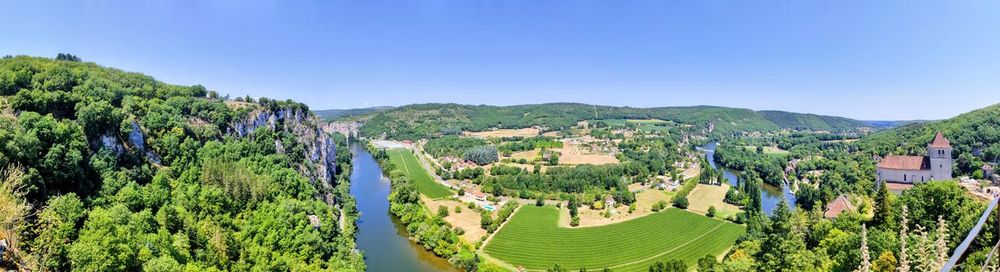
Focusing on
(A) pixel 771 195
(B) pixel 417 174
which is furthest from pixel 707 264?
(B) pixel 417 174

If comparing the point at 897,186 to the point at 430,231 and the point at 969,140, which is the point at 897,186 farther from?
the point at 430,231

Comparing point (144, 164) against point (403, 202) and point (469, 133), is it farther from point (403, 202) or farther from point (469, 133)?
point (469, 133)

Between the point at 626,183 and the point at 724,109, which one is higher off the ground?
the point at 724,109

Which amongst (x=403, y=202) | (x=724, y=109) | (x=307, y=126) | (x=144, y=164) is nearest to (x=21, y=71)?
(x=144, y=164)

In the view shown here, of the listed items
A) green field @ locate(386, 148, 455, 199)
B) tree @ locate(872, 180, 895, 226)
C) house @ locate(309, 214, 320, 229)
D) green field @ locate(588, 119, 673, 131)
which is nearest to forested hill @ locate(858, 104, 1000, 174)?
tree @ locate(872, 180, 895, 226)

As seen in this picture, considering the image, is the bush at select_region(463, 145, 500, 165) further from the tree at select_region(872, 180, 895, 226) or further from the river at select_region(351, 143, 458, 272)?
the tree at select_region(872, 180, 895, 226)

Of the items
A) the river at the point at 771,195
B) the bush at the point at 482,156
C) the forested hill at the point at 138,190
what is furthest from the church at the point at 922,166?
the bush at the point at 482,156
